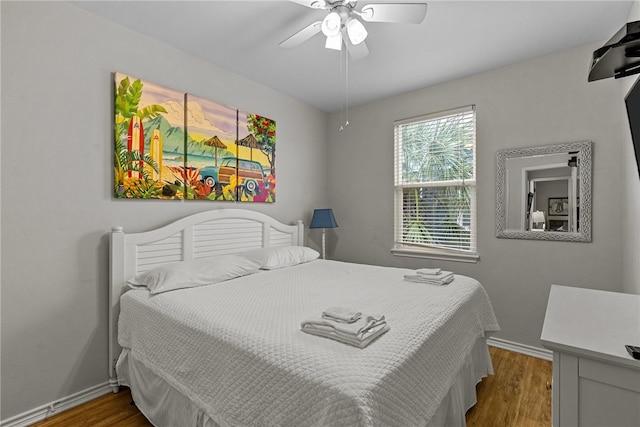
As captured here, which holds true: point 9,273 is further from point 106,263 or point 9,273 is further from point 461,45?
point 461,45

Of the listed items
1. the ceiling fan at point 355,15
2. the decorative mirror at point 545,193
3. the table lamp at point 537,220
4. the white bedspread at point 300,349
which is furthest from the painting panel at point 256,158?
the table lamp at point 537,220

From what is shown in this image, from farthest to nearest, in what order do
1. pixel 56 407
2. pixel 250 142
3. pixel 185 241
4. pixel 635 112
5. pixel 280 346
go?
pixel 250 142
pixel 185 241
pixel 56 407
pixel 280 346
pixel 635 112

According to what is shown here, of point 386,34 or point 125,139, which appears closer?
point 125,139

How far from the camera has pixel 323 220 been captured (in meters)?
3.71

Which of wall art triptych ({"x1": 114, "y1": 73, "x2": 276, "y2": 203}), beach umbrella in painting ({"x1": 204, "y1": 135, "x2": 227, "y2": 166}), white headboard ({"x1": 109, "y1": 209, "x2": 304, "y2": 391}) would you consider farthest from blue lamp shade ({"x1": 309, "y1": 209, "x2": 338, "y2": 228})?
beach umbrella in painting ({"x1": 204, "y1": 135, "x2": 227, "y2": 166})

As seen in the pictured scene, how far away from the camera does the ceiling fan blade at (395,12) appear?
5.40ft

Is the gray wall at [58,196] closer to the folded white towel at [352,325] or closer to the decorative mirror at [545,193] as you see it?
the folded white towel at [352,325]

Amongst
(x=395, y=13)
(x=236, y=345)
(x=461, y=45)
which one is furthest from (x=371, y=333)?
(x=461, y=45)

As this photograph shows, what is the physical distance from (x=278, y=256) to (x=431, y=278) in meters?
1.35

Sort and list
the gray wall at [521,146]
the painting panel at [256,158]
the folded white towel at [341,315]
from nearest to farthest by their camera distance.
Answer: the folded white towel at [341,315] < the gray wall at [521,146] < the painting panel at [256,158]

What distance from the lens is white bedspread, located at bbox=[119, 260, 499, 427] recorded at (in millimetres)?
1065

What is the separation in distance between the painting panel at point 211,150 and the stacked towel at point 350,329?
1.81 metres

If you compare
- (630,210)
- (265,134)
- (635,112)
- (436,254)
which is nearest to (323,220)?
(265,134)

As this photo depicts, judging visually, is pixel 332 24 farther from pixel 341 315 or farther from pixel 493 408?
pixel 493 408
